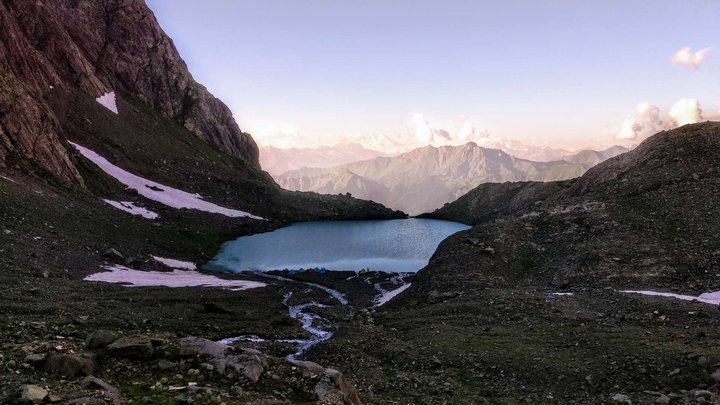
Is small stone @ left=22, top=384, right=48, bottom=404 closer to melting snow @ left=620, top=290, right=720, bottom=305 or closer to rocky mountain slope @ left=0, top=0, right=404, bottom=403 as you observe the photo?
rocky mountain slope @ left=0, top=0, right=404, bottom=403

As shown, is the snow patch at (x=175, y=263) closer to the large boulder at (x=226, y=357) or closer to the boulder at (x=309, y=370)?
the large boulder at (x=226, y=357)

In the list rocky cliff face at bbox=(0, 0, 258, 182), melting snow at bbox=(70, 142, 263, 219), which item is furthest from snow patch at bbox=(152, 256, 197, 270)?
melting snow at bbox=(70, 142, 263, 219)

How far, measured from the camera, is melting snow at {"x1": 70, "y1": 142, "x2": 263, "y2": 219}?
107312 mm

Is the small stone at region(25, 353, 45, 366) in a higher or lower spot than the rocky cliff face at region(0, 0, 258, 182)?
lower

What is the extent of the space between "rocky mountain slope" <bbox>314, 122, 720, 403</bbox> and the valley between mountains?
159 mm

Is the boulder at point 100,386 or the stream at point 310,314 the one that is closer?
the boulder at point 100,386

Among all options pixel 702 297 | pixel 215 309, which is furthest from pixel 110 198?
pixel 702 297

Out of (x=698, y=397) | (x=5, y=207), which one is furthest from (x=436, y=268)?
(x=5, y=207)

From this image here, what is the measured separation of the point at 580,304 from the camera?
35.1m

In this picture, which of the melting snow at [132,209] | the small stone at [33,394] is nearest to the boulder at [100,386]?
the small stone at [33,394]

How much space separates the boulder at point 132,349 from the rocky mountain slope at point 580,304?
1084 centimetres

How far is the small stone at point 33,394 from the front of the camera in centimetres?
1180

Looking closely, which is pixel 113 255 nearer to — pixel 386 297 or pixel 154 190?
pixel 386 297

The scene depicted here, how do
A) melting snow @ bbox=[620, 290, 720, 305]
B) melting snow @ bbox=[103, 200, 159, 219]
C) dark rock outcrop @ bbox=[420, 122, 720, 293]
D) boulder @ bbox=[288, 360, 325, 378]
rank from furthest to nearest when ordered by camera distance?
melting snow @ bbox=[103, 200, 159, 219] → dark rock outcrop @ bbox=[420, 122, 720, 293] → melting snow @ bbox=[620, 290, 720, 305] → boulder @ bbox=[288, 360, 325, 378]
